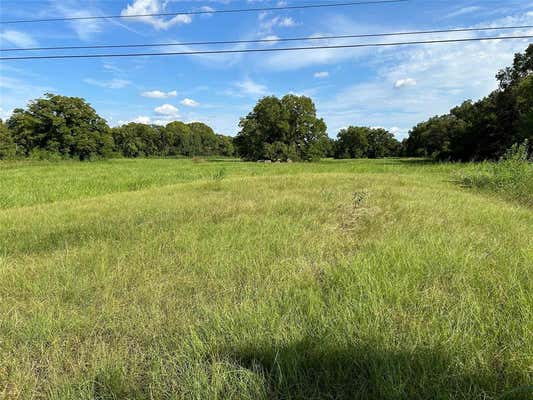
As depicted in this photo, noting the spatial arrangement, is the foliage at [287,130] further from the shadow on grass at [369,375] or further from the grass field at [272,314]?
the shadow on grass at [369,375]

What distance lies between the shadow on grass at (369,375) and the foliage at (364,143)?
96382 mm

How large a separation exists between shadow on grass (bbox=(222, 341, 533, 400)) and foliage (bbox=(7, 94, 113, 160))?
56.9 meters

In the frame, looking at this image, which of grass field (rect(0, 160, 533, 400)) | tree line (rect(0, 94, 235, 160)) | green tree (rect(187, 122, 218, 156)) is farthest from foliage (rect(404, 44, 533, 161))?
green tree (rect(187, 122, 218, 156))

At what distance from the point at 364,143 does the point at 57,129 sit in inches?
3039

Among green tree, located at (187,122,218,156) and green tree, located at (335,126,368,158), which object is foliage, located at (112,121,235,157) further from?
green tree, located at (335,126,368,158)

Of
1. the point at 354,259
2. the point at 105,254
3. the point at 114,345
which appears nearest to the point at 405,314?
the point at 354,259

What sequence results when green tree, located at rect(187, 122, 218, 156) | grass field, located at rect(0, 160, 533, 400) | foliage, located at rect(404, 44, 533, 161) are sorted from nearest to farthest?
grass field, located at rect(0, 160, 533, 400) → foliage, located at rect(404, 44, 533, 161) → green tree, located at rect(187, 122, 218, 156)

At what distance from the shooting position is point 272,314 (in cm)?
241

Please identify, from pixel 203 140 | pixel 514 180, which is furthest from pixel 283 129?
pixel 203 140

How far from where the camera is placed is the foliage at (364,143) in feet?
308

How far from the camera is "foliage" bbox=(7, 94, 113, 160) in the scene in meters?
49.2

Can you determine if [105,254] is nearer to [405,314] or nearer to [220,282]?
[220,282]

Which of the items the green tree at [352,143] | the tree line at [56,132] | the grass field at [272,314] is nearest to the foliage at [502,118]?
the grass field at [272,314]

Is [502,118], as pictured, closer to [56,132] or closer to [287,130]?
[287,130]
